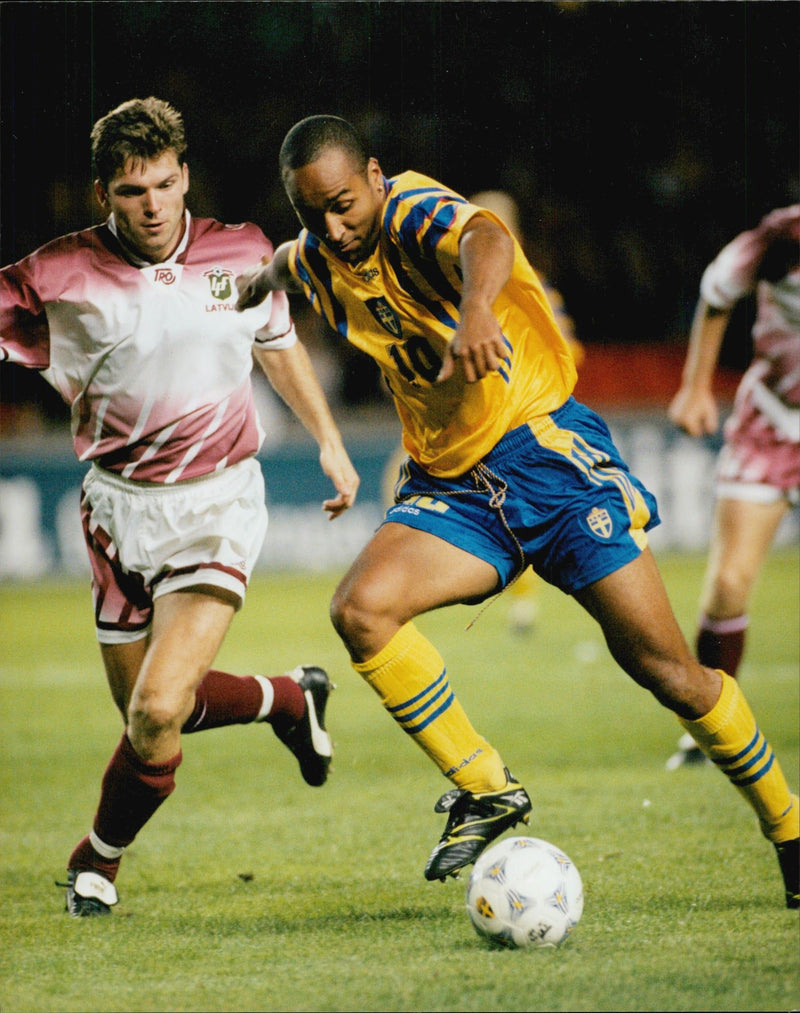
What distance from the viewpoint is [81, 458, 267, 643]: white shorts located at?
412 cm

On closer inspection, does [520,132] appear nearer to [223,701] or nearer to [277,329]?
[277,329]

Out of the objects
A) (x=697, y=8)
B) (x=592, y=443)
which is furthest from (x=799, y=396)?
(x=697, y=8)

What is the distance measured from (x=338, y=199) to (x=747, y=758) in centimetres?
181

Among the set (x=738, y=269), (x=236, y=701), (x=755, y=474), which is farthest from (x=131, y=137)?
(x=755, y=474)

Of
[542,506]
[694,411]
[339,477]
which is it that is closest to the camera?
[542,506]

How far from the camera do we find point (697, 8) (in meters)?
12.4

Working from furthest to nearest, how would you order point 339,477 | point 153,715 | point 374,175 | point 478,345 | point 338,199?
point 339,477
point 153,715
point 374,175
point 338,199
point 478,345

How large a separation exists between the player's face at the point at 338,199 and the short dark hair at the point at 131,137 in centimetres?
58

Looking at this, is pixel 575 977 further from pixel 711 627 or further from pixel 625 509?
pixel 711 627

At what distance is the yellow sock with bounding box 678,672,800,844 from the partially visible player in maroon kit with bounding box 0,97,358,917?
132cm

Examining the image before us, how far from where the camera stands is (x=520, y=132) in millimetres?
14156

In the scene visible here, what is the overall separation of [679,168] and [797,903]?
12087 mm

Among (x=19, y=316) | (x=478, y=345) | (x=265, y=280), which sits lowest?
(x=19, y=316)

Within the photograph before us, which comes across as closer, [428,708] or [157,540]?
[428,708]
